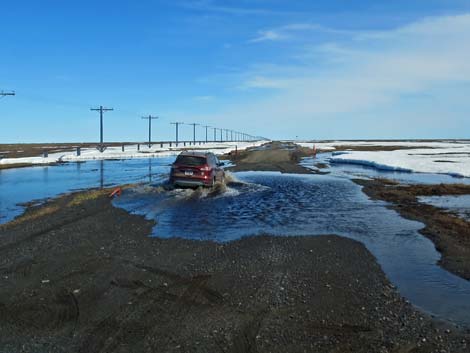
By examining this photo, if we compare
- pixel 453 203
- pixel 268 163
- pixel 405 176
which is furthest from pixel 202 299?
pixel 268 163

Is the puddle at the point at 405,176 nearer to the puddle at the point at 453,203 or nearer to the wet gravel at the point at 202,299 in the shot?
the puddle at the point at 453,203

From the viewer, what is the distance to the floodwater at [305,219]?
788 cm

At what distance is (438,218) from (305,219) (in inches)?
167

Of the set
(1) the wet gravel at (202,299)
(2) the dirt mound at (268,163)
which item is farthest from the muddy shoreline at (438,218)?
(2) the dirt mound at (268,163)

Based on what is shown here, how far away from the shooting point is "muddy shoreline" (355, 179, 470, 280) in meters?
9.62

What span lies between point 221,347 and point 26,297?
348 cm

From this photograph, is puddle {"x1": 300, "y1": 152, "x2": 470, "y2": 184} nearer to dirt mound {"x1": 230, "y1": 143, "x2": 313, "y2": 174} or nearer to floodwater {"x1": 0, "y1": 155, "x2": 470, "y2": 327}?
dirt mound {"x1": 230, "y1": 143, "x2": 313, "y2": 174}

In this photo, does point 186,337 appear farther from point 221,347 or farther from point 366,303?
point 366,303

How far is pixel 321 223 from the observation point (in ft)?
45.1

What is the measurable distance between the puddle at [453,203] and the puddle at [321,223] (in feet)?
7.37

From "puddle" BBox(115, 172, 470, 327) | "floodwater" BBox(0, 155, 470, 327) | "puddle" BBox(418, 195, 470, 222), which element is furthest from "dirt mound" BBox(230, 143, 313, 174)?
"puddle" BBox(418, 195, 470, 222)

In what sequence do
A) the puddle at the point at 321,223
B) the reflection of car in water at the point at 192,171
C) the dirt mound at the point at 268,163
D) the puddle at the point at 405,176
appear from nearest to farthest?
1. the puddle at the point at 321,223
2. the reflection of car in water at the point at 192,171
3. the puddle at the point at 405,176
4. the dirt mound at the point at 268,163

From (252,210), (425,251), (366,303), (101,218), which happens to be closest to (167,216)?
(101,218)

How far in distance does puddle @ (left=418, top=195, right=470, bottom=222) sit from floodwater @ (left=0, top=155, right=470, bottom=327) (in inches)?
86.7
